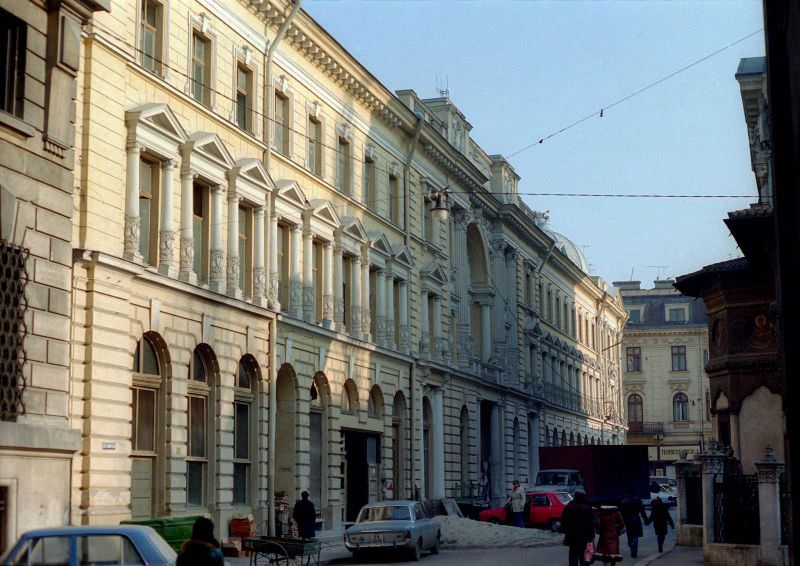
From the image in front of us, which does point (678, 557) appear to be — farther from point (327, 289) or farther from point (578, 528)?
point (327, 289)

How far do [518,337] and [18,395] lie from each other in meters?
47.3

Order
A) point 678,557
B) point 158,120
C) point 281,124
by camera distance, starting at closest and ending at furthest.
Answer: point 158,120 → point 678,557 → point 281,124

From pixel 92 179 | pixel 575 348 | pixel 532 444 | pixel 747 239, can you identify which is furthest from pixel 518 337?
pixel 92 179

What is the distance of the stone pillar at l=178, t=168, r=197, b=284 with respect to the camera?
30375 mm

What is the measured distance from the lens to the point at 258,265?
3444cm

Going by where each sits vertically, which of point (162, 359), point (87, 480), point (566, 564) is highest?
point (162, 359)

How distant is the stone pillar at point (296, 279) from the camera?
37.2m

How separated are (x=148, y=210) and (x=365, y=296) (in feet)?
47.5

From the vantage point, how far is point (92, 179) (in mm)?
26516

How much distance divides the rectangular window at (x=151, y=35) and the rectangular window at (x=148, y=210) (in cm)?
222

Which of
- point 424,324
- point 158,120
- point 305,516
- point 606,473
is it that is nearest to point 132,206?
point 158,120

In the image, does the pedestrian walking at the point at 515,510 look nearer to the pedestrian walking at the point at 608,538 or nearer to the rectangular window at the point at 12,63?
the pedestrian walking at the point at 608,538

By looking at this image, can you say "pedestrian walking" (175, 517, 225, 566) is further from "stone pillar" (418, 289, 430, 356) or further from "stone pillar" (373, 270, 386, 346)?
"stone pillar" (418, 289, 430, 356)

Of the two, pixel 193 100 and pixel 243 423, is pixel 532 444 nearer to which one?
pixel 243 423
